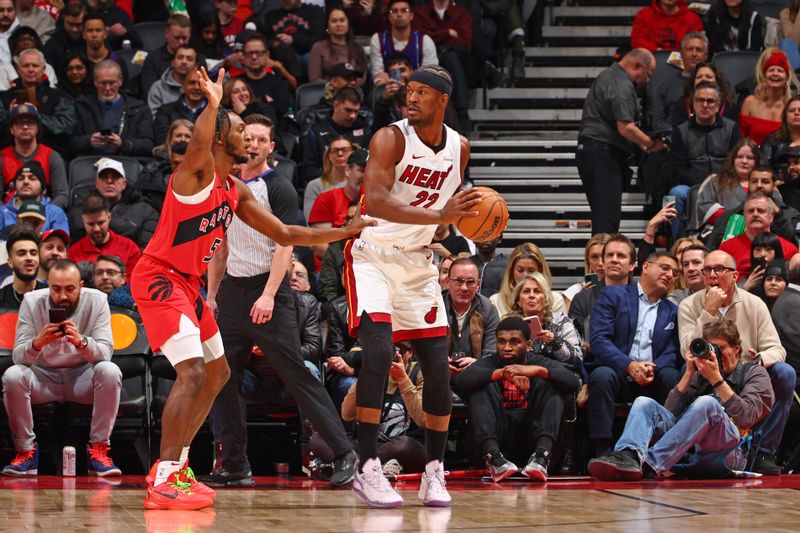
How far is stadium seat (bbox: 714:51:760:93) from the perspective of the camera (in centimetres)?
1253

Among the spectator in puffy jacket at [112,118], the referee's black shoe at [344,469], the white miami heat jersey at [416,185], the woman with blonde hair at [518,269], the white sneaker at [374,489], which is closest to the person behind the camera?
the white sneaker at [374,489]

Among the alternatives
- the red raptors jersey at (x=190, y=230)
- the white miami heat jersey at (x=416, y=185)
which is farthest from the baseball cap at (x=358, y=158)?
the red raptors jersey at (x=190, y=230)

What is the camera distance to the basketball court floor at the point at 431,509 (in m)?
5.41

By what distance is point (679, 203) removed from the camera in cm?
1066

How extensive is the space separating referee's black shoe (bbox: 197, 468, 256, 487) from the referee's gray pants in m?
0.48

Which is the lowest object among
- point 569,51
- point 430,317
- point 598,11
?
point 430,317

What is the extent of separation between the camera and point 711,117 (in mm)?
10859

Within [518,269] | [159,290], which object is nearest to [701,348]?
[518,269]

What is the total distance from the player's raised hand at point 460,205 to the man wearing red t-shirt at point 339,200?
13.1 ft

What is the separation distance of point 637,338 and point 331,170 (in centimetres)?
313

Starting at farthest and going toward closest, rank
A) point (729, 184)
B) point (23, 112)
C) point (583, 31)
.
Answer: point (583, 31) < point (23, 112) < point (729, 184)

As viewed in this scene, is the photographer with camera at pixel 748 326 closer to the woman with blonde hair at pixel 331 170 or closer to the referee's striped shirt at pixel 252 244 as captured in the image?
the referee's striped shirt at pixel 252 244

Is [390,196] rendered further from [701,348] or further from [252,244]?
[701,348]

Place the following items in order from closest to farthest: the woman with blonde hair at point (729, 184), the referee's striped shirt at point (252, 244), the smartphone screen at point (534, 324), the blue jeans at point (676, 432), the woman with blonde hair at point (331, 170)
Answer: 1. the referee's striped shirt at point (252, 244)
2. the blue jeans at point (676, 432)
3. the smartphone screen at point (534, 324)
4. the woman with blonde hair at point (729, 184)
5. the woman with blonde hair at point (331, 170)
